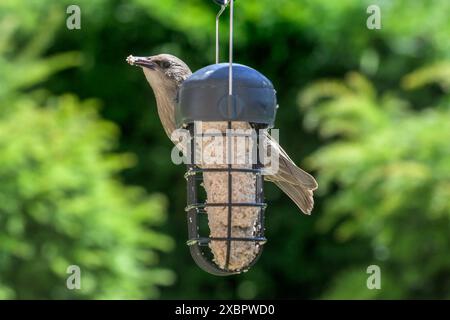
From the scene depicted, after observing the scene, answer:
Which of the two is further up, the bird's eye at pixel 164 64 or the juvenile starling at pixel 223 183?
the bird's eye at pixel 164 64

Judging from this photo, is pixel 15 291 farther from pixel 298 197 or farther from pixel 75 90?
pixel 298 197

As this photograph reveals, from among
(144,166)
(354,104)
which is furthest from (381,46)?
(144,166)

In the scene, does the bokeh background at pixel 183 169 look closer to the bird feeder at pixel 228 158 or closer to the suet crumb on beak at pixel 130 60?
the suet crumb on beak at pixel 130 60

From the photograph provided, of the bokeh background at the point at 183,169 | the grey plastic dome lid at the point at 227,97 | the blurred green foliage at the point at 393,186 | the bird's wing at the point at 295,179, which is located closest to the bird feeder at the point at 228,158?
the grey plastic dome lid at the point at 227,97

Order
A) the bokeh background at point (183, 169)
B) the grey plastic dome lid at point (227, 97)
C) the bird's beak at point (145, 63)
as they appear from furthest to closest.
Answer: the bokeh background at point (183, 169)
the bird's beak at point (145, 63)
the grey plastic dome lid at point (227, 97)

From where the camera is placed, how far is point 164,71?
17.5 ft

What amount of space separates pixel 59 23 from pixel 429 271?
171 inches

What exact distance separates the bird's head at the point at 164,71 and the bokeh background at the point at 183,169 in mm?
3480

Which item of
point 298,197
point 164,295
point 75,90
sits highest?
point 75,90

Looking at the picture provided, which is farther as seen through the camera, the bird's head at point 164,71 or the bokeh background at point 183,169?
the bokeh background at point 183,169

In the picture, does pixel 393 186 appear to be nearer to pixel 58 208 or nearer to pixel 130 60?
pixel 58 208

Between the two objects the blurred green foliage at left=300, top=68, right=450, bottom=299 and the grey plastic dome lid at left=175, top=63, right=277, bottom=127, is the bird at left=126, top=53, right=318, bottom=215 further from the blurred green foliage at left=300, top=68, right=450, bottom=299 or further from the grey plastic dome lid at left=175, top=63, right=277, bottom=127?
the blurred green foliage at left=300, top=68, right=450, bottom=299

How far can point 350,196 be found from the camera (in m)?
9.26

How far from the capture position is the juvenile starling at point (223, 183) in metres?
4.85
